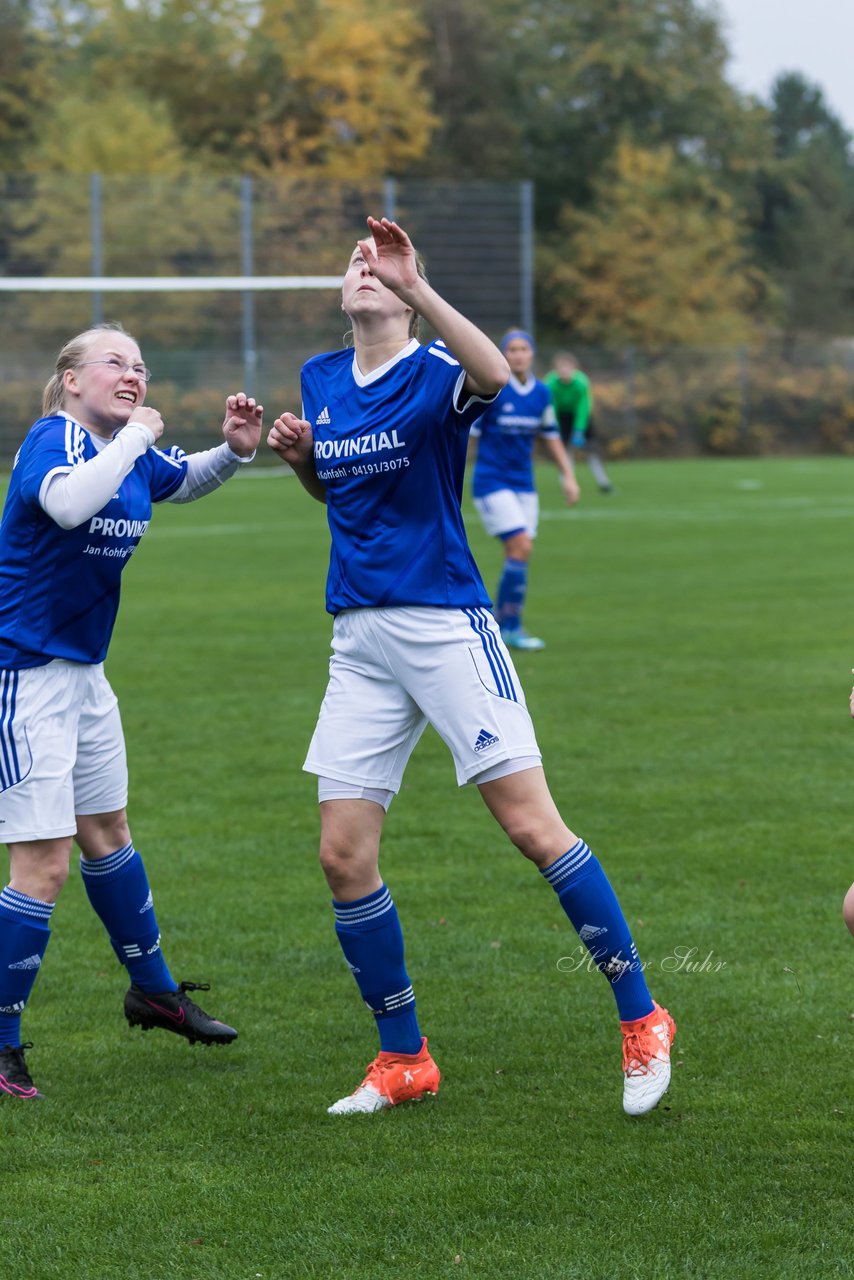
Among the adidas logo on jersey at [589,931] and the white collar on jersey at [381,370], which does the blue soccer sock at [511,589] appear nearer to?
the white collar on jersey at [381,370]

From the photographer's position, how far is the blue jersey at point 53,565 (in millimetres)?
4492

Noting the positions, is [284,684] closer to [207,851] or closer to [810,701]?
[810,701]

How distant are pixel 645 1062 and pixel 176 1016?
142cm

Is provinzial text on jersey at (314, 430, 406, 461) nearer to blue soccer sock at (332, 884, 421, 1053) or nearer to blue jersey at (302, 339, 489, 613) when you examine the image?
blue jersey at (302, 339, 489, 613)

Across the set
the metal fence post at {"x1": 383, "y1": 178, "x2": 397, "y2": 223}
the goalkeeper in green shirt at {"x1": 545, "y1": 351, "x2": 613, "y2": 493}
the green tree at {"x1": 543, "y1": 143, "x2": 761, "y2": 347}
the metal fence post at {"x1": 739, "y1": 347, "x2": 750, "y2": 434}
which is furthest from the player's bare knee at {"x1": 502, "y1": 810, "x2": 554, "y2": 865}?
the green tree at {"x1": 543, "y1": 143, "x2": 761, "y2": 347}

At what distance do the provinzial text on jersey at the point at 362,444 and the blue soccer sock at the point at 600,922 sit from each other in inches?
44.9

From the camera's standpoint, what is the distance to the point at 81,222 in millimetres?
35531

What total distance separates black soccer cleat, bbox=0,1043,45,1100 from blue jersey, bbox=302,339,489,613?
149 centimetres

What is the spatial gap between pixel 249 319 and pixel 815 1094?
32.5 metres

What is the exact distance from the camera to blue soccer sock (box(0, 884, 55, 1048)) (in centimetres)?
454

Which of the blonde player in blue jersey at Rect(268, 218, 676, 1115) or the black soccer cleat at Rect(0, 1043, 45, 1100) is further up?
the blonde player in blue jersey at Rect(268, 218, 676, 1115)

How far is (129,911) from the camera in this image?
4.93m

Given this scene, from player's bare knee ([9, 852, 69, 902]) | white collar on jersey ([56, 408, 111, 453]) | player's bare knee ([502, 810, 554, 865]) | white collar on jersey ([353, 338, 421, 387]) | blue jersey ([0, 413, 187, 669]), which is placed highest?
white collar on jersey ([353, 338, 421, 387])

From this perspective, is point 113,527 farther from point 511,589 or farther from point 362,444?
point 511,589
